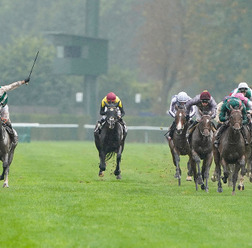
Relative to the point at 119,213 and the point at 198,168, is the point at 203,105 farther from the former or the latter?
the point at 119,213

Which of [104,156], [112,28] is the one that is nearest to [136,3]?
[112,28]

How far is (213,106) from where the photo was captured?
61.4ft

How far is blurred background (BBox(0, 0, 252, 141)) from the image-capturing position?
63.8 m

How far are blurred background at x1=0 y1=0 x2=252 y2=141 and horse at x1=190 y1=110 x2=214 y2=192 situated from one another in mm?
38033

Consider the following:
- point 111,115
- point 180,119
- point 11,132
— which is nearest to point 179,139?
point 180,119

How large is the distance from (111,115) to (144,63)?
58697 mm

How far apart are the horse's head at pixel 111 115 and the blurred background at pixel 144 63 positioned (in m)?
35.3

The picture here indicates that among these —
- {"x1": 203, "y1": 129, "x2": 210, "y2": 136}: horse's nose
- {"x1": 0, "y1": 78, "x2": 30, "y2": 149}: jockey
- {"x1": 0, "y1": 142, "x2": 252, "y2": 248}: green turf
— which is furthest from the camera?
{"x1": 203, "y1": 129, "x2": 210, "y2": 136}: horse's nose

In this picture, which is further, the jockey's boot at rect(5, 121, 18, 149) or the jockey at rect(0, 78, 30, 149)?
the jockey's boot at rect(5, 121, 18, 149)

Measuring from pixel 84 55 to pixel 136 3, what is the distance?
1118 inches

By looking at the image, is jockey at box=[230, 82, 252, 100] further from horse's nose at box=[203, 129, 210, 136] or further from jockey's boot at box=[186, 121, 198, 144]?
horse's nose at box=[203, 129, 210, 136]

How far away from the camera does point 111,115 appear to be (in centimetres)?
2161

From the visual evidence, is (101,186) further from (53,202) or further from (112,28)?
(112,28)

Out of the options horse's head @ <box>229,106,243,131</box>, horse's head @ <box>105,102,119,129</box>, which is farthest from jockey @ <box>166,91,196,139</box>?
horse's head @ <box>229,106,243,131</box>
